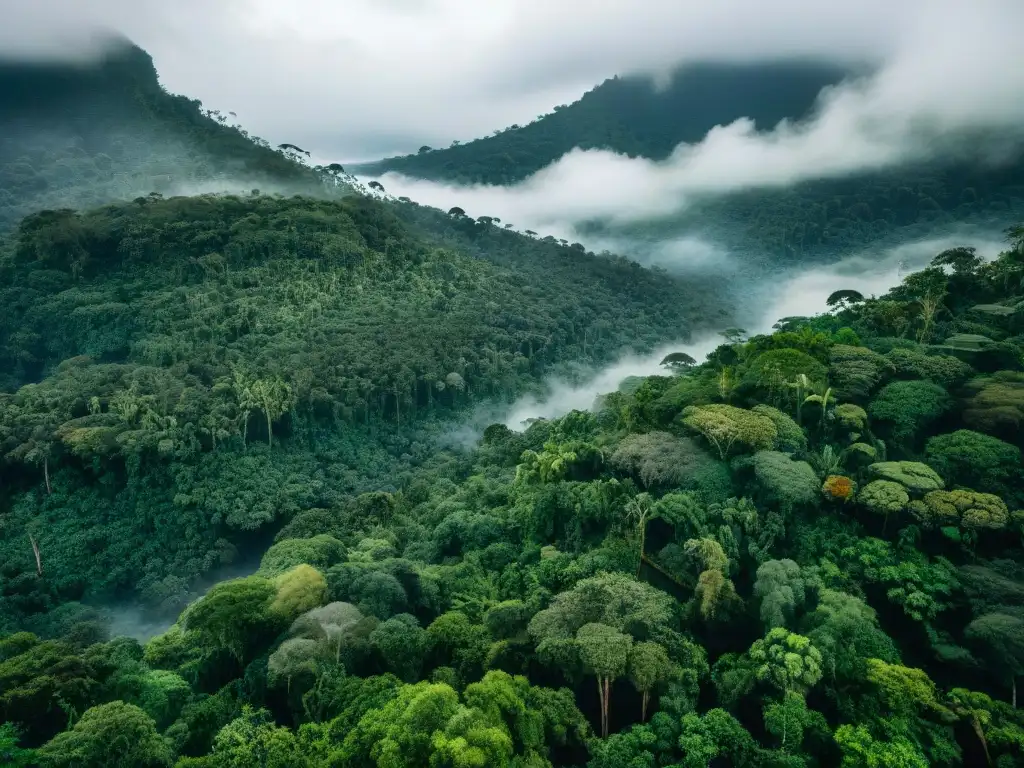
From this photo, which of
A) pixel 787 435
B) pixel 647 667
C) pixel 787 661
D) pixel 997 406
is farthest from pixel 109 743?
pixel 997 406

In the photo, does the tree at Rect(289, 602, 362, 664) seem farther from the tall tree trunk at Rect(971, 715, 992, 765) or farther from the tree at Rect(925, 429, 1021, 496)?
the tree at Rect(925, 429, 1021, 496)

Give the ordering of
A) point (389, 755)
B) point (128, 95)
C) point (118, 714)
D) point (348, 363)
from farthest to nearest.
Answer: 1. point (128, 95)
2. point (348, 363)
3. point (118, 714)
4. point (389, 755)

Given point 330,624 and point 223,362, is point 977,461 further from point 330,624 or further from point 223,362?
point 223,362

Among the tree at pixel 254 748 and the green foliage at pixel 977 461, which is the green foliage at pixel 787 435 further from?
the tree at pixel 254 748

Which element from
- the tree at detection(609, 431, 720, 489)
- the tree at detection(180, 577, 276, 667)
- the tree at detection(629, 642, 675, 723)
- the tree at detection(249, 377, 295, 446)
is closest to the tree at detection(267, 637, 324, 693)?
the tree at detection(180, 577, 276, 667)

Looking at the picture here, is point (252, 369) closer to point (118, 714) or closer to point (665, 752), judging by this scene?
point (118, 714)

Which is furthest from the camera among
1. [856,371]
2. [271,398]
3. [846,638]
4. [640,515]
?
[271,398]

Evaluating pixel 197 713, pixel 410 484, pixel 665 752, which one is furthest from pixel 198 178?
pixel 665 752
